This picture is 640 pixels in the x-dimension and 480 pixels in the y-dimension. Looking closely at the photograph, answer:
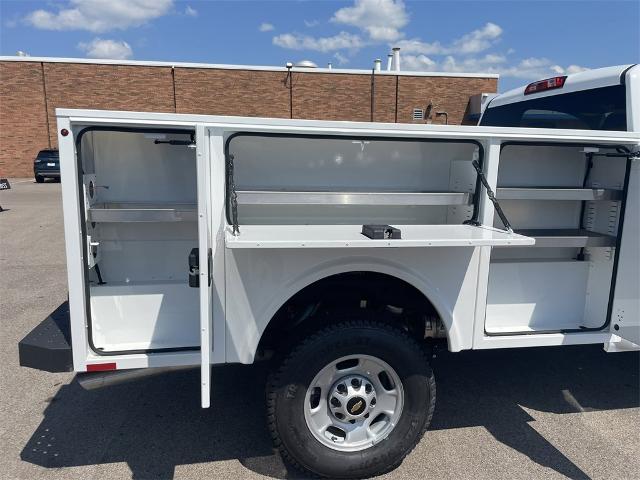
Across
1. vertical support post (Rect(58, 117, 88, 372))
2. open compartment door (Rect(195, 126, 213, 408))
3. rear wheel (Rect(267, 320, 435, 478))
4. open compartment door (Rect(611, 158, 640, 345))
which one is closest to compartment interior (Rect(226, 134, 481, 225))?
open compartment door (Rect(195, 126, 213, 408))

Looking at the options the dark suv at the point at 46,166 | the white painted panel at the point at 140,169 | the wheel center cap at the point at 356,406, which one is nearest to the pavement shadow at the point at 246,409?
the wheel center cap at the point at 356,406

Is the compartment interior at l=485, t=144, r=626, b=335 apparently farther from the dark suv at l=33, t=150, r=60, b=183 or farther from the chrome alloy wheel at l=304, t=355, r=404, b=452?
the dark suv at l=33, t=150, r=60, b=183

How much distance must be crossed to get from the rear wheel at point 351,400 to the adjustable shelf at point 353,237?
1.73 ft

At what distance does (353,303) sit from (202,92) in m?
25.0

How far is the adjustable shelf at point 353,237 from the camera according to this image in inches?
88.6

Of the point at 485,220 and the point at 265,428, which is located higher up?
the point at 485,220

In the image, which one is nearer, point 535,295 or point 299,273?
point 299,273

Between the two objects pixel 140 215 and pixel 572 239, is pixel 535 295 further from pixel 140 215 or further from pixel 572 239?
pixel 140 215

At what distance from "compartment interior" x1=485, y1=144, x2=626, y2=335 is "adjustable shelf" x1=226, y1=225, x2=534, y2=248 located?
1.95ft

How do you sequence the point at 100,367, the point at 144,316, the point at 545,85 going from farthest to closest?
1. the point at 545,85
2. the point at 144,316
3. the point at 100,367

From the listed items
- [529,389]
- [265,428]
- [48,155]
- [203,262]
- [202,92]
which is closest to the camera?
[203,262]

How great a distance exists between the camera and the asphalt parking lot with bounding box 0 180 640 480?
292cm

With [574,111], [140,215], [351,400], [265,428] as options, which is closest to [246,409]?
[265,428]

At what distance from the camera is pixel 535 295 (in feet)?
10.4
